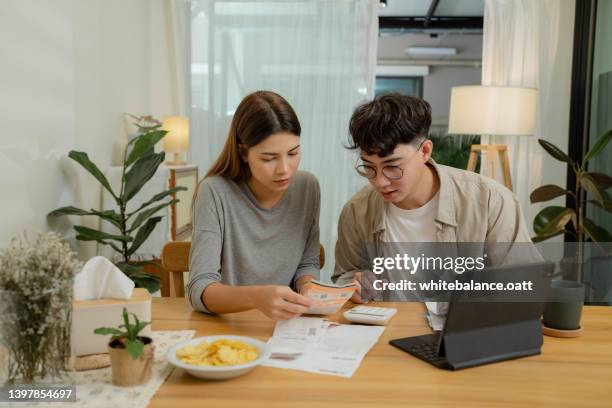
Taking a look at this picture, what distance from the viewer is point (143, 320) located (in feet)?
3.78

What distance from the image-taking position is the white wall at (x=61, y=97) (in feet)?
7.36

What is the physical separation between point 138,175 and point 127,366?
1916 millimetres

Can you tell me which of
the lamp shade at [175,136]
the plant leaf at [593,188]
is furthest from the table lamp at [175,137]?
the plant leaf at [593,188]

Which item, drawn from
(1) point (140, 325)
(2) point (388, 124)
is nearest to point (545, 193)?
(2) point (388, 124)

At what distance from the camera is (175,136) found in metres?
3.86

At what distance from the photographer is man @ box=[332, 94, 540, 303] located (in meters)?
1.69

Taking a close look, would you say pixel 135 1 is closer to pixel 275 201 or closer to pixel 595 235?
pixel 275 201

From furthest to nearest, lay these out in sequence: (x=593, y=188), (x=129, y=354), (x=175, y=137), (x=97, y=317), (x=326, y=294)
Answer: (x=175, y=137) → (x=593, y=188) → (x=326, y=294) → (x=97, y=317) → (x=129, y=354)

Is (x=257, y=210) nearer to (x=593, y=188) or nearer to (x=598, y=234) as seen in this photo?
(x=593, y=188)

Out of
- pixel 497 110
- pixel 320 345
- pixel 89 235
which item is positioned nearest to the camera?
pixel 320 345

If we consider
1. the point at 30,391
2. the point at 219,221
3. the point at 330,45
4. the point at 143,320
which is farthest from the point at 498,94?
the point at 30,391

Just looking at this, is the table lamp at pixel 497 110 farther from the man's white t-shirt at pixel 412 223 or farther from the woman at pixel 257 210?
the woman at pixel 257 210

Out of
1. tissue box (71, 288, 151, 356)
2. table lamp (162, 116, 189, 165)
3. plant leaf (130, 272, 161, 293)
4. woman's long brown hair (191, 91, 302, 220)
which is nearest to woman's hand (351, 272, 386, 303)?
woman's long brown hair (191, 91, 302, 220)

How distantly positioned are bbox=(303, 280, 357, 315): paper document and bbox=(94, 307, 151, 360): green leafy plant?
449 mm
